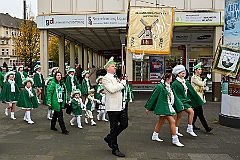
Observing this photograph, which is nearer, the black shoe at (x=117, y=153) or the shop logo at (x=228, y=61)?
the black shoe at (x=117, y=153)

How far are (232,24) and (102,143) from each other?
16.7ft

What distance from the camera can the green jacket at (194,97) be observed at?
25.0ft

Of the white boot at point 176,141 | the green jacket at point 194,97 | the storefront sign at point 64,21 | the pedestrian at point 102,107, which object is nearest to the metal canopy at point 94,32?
the storefront sign at point 64,21

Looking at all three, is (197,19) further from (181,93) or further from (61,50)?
(61,50)

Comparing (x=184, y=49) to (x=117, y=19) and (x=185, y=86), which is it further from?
(x=185, y=86)

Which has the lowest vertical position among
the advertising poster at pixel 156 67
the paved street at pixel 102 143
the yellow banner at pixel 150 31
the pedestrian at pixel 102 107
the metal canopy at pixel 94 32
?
the paved street at pixel 102 143

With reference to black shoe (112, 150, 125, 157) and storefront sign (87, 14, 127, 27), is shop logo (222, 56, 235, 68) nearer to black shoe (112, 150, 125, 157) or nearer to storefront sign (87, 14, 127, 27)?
black shoe (112, 150, 125, 157)

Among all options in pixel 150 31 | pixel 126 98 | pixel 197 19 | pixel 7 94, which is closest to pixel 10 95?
pixel 7 94

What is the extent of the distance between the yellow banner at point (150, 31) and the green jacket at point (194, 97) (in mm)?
1118

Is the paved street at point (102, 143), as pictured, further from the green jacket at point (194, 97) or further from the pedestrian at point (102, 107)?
the green jacket at point (194, 97)

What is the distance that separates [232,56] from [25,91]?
637 cm

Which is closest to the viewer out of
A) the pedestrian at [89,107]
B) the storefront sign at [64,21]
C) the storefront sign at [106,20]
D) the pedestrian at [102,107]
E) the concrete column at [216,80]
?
the pedestrian at [89,107]

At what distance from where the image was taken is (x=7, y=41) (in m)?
88.4

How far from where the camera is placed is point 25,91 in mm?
9492
